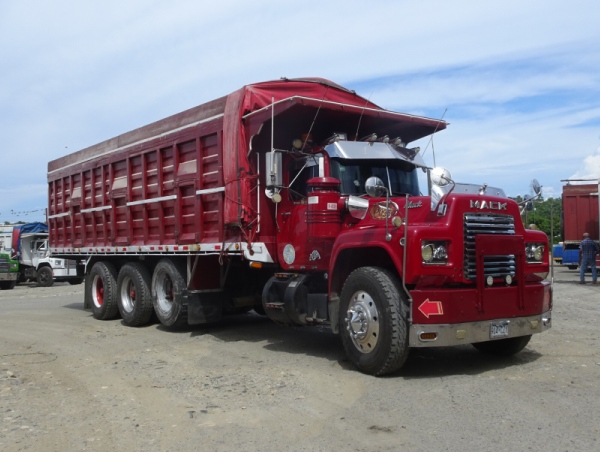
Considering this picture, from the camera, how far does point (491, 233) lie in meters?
6.52

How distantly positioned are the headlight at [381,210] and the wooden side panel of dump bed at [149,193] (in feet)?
8.69

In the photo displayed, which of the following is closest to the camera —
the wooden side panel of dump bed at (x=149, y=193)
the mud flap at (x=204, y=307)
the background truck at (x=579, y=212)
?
the wooden side panel of dump bed at (x=149, y=193)

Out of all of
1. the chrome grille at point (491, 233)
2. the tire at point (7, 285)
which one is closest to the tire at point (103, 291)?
the chrome grille at point (491, 233)

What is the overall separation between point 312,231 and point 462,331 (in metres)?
2.12

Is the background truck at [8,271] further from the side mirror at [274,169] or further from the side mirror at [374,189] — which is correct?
the side mirror at [374,189]

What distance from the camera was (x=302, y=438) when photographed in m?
4.64

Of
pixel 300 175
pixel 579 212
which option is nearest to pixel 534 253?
pixel 300 175

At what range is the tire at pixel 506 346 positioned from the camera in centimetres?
713

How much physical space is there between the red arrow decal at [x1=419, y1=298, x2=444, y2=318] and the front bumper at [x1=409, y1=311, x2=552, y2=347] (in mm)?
115

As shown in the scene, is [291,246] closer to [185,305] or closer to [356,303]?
[356,303]

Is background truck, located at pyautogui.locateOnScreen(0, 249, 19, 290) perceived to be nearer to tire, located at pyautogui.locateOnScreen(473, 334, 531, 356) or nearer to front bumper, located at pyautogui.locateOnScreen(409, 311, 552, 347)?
tire, located at pyautogui.locateOnScreen(473, 334, 531, 356)

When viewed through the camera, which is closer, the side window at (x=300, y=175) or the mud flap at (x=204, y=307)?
the side window at (x=300, y=175)

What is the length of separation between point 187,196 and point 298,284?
9.32 ft

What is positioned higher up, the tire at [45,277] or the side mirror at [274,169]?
the side mirror at [274,169]
